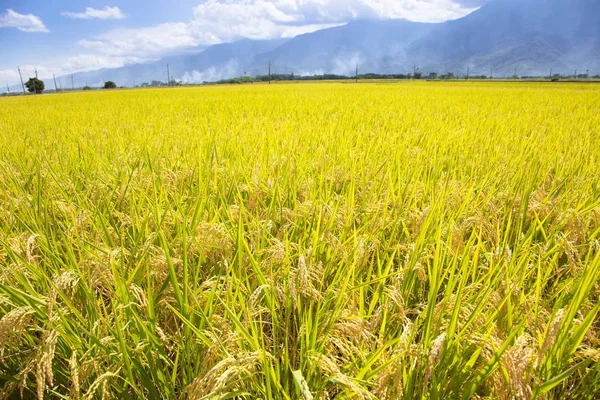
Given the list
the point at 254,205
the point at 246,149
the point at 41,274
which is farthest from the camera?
the point at 246,149

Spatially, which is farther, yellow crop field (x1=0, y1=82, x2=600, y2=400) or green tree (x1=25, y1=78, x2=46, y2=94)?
green tree (x1=25, y1=78, x2=46, y2=94)

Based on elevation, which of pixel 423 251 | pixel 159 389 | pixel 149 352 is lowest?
pixel 159 389

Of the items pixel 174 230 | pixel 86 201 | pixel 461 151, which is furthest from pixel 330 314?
pixel 461 151

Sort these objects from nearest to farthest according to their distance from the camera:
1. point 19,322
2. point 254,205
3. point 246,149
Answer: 1. point 19,322
2. point 254,205
3. point 246,149

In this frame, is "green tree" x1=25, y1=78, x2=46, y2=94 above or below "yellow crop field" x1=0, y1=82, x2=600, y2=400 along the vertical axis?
above

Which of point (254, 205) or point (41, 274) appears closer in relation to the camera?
point (41, 274)

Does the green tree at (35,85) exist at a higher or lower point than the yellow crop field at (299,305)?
higher

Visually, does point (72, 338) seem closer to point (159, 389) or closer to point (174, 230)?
point (159, 389)

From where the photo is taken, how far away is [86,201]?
1.56m

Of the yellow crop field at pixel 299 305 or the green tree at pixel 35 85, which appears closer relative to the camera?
the yellow crop field at pixel 299 305

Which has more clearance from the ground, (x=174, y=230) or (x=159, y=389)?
(x=174, y=230)

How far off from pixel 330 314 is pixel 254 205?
0.90m

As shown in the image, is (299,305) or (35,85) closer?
(299,305)

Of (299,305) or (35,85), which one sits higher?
(35,85)
